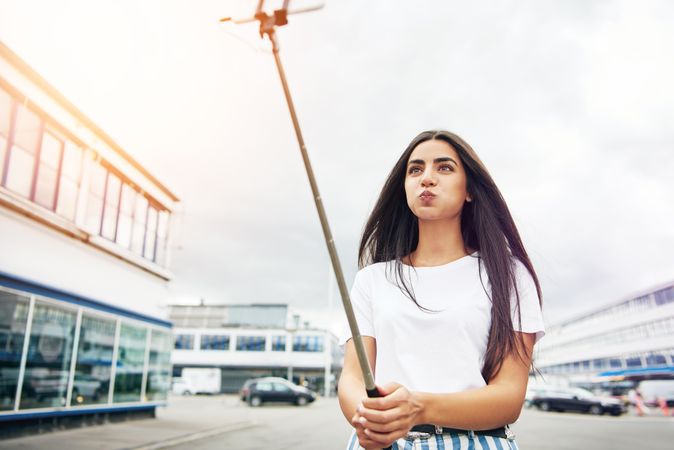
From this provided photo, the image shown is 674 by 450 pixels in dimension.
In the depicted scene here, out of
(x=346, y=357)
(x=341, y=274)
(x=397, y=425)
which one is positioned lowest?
(x=397, y=425)

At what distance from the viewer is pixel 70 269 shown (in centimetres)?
1484

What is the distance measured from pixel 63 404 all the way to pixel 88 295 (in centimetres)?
A: 291

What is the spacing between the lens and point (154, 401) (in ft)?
61.5

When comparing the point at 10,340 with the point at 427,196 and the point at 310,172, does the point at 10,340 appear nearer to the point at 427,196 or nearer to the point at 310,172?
the point at 427,196

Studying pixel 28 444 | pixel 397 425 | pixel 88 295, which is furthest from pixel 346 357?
pixel 88 295

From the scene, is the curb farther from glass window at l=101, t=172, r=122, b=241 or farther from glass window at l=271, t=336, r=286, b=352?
glass window at l=271, t=336, r=286, b=352

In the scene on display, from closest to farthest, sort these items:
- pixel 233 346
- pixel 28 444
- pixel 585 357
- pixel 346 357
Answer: pixel 346 357 < pixel 28 444 < pixel 233 346 < pixel 585 357

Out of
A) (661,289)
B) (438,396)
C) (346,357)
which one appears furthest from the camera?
(661,289)

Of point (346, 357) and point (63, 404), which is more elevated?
point (346, 357)

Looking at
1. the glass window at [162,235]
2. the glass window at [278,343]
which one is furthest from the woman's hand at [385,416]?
the glass window at [278,343]

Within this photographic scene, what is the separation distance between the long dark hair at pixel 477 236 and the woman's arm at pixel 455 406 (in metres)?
0.06

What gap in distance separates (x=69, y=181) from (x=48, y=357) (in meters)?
4.81

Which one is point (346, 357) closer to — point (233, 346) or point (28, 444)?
point (28, 444)

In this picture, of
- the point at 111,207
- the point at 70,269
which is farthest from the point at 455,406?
the point at 111,207
